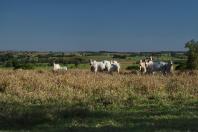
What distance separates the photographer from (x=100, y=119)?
17.1 meters

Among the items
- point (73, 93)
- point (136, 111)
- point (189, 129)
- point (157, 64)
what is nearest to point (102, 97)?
point (73, 93)

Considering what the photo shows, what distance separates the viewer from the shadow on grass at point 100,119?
15.5 metres

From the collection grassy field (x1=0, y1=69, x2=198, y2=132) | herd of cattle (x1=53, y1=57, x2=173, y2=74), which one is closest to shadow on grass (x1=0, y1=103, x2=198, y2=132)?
grassy field (x1=0, y1=69, x2=198, y2=132)

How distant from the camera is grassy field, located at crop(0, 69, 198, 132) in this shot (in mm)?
16141

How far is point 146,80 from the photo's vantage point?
27594 mm

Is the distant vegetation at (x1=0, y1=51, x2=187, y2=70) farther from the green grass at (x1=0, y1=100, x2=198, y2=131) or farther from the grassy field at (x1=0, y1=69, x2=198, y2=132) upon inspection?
the green grass at (x1=0, y1=100, x2=198, y2=131)

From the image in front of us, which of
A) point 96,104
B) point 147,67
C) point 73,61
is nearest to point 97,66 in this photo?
point 147,67

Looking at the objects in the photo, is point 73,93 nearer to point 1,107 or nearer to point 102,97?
point 102,97

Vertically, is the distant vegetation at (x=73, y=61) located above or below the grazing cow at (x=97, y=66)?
below

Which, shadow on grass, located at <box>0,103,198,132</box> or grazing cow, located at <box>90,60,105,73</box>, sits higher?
shadow on grass, located at <box>0,103,198,132</box>

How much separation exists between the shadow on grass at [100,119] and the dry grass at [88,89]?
110 inches

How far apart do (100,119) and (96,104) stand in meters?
3.51

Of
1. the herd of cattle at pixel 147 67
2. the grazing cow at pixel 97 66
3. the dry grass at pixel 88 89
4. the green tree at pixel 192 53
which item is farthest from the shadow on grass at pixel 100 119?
the green tree at pixel 192 53

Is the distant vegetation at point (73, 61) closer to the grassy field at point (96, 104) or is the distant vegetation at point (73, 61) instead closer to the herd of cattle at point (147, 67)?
the herd of cattle at point (147, 67)
